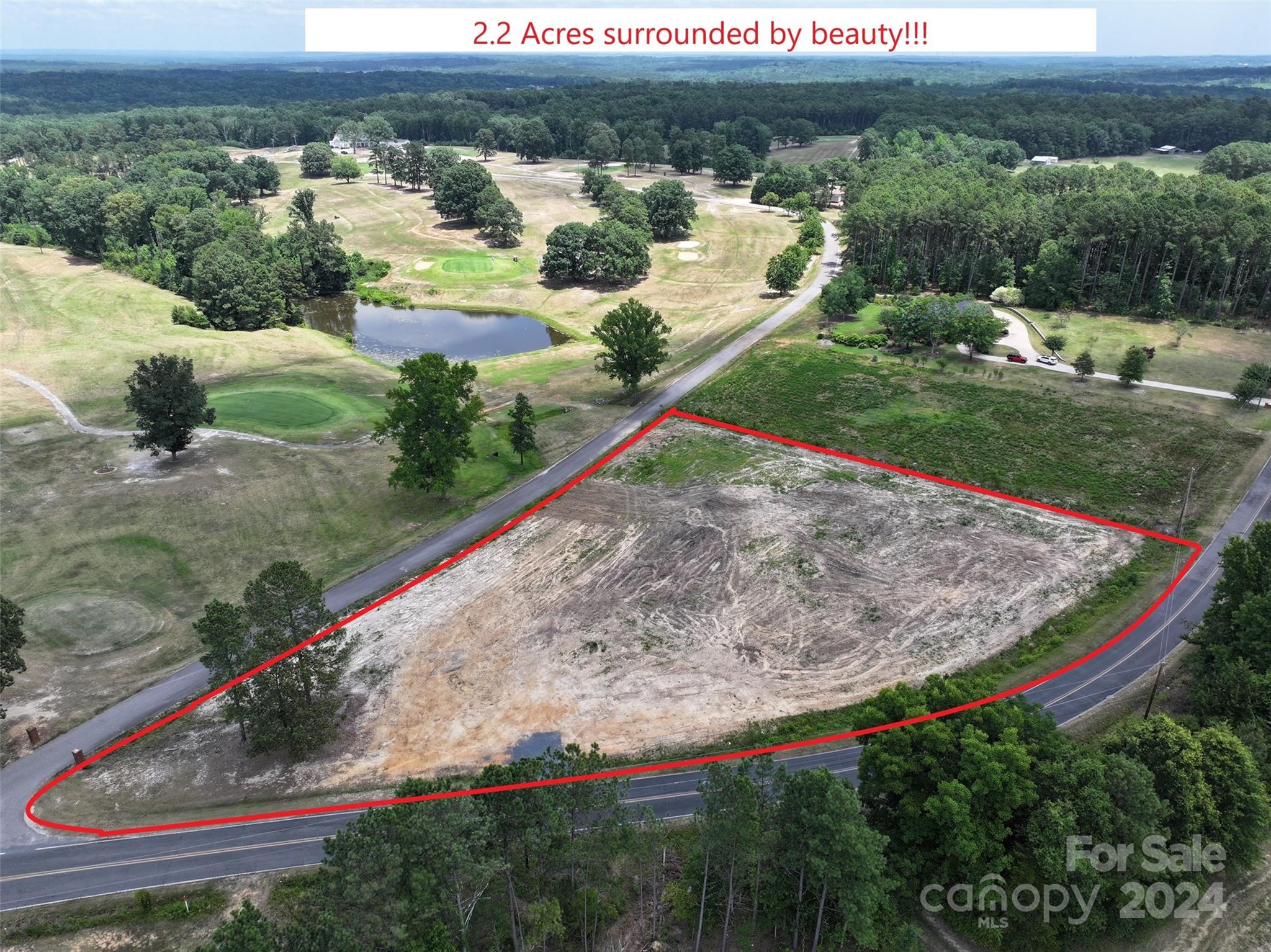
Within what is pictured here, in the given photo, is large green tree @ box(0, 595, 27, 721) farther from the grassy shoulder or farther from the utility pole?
the utility pole

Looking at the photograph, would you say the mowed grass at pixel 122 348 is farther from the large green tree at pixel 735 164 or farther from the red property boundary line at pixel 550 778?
the large green tree at pixel 735 164

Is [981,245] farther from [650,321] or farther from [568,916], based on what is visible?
[568,916]

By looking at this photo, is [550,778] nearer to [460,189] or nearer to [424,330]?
[424,330]

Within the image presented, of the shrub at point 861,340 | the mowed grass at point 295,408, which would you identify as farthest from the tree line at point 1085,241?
the mowed grass at point 295,408

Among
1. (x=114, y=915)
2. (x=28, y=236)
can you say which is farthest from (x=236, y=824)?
(x=28, y=236)

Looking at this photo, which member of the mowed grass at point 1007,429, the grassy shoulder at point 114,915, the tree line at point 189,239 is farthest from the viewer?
the tree line at point 189,239
